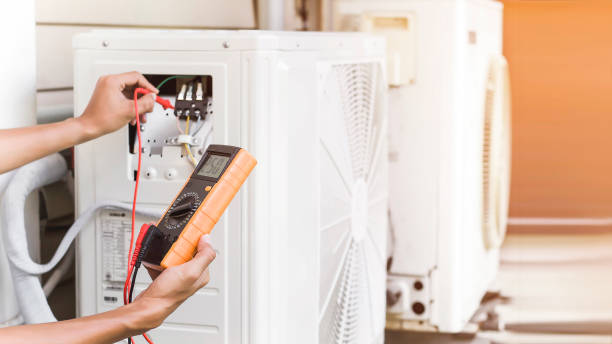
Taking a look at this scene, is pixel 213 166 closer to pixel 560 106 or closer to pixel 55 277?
pixel 55 277

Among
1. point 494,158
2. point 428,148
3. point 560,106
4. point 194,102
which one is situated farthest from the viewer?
point 560,106

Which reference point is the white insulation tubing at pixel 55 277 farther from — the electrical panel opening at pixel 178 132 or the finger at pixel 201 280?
the finger at pixel 201 280

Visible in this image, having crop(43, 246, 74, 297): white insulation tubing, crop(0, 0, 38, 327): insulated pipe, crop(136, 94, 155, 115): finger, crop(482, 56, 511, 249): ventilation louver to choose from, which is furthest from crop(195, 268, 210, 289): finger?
crop(482, 56, 511, 249): ventilation louver

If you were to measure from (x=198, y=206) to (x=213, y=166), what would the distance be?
93mm

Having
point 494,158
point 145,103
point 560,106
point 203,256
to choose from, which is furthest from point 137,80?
point 560,106

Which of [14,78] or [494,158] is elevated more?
[14,78]

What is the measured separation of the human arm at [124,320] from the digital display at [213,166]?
220 mm

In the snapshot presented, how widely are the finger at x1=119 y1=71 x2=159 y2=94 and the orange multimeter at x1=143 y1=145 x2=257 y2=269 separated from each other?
0.22 meters

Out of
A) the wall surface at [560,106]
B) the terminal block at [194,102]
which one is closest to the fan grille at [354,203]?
the terminal block at [194,102]

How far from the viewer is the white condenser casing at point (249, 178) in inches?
65.4

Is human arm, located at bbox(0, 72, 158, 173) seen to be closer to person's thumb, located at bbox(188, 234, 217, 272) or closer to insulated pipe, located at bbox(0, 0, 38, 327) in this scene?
insulated pipe, located at bbox(0, 0, 38, 327)

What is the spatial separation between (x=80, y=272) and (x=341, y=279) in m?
0.65

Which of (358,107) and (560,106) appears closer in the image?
(358,107)

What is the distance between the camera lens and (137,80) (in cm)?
165
